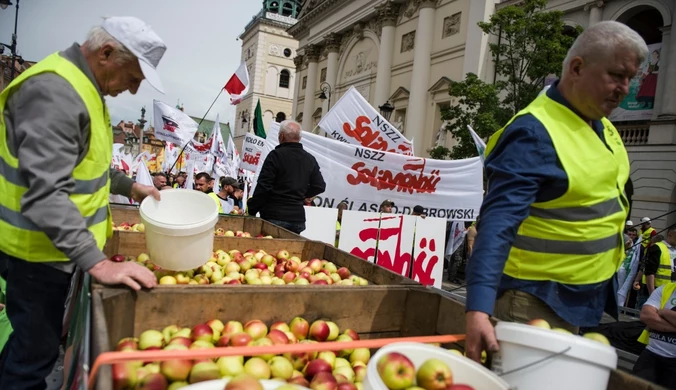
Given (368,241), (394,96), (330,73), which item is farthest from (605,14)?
(330,73)

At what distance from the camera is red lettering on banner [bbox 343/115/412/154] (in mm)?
8555

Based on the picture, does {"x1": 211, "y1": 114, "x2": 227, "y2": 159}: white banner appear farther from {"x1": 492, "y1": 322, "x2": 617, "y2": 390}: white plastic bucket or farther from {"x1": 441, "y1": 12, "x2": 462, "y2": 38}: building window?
{"x1": 441, "y1": 12, "x2": 462, "y2": 38}: building window

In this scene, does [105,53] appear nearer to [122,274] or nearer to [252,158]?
[122,274]

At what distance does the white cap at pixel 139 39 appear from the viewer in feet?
6.91

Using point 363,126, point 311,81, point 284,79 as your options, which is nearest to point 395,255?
point 363,126

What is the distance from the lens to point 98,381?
1.23 m

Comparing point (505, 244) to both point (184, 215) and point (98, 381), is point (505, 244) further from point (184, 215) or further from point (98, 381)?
point (184, 215)

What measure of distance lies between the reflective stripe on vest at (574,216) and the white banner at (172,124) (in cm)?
1266

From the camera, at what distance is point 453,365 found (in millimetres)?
1482

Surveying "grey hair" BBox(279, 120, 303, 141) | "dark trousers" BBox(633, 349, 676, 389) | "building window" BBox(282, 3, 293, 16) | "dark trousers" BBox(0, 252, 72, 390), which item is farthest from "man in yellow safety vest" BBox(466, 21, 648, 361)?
"building window" BBox(282, 3, 293, 16)

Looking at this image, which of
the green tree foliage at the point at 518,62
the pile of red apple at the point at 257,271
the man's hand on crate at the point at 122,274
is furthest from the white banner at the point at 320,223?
the green tree foliage at the point at 518,62

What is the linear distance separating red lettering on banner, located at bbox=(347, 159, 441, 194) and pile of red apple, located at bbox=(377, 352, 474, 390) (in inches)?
242

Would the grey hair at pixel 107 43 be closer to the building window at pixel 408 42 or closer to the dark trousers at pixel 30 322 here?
the dark trousers at pixel 30 322

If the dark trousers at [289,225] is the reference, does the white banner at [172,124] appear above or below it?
above
